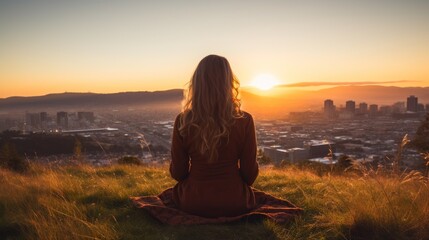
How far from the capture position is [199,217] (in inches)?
167

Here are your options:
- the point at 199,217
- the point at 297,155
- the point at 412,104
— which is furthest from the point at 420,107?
the point at 199,217

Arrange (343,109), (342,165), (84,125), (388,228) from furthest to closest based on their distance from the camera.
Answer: (343,109)
(84,125)
(342,165)
(388,228)

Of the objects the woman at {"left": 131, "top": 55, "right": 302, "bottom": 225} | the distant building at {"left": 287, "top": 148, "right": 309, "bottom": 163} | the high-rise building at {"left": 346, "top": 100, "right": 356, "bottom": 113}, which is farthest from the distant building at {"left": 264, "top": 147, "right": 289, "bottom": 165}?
the high-rise building at {"left": 346, "top": 100, "right": 356, "bottom": 113}

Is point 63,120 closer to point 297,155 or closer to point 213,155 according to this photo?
point 297,155

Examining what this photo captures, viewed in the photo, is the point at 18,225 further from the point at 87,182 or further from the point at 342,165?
the point at 342,165

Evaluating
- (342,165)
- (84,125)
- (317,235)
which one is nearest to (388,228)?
(317,235)

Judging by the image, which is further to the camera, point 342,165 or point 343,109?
point 343,109

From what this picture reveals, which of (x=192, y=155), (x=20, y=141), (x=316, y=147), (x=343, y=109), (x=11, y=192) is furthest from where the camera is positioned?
(x=343, y=109)

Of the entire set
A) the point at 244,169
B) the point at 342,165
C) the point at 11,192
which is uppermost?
the point at 244,169

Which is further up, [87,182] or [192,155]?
[192,155]

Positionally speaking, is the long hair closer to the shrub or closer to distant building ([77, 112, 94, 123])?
the shrub

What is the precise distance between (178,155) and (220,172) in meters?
0.54

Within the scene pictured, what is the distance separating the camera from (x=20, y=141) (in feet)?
54.7

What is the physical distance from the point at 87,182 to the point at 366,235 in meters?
5.27
